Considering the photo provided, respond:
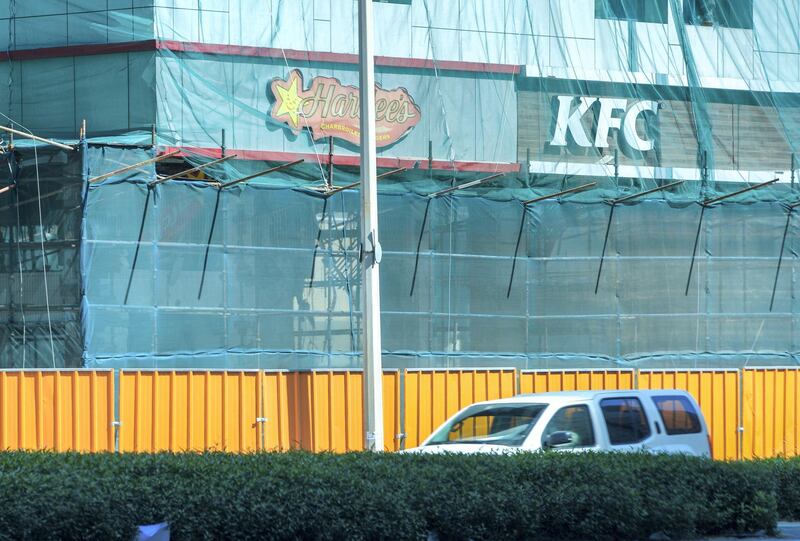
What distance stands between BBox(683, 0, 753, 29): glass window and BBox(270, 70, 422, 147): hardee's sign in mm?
6210

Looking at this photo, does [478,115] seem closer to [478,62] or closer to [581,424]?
[478,62]

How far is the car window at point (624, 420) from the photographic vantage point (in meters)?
12.9

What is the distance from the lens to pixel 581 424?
502 inches

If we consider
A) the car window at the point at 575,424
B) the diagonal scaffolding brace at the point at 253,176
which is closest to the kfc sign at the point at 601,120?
the diagonal scaffolding brace at the point at 253,176

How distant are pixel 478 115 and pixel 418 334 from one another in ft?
14.6

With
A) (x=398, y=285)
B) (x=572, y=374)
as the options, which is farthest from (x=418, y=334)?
(x=572, y=374)

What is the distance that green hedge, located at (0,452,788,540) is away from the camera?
30.6 ft

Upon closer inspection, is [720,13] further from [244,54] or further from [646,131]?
[244,54]

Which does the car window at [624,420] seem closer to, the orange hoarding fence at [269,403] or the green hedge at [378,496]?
the green hedge at [378,496]

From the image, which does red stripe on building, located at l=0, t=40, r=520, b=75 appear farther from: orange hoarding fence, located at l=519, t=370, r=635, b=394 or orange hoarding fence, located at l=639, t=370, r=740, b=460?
orange hoarding fence, located at l=639, t=370, r=740, b=460

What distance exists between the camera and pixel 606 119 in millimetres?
22406

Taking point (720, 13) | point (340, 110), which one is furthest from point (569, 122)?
point (340, 110)

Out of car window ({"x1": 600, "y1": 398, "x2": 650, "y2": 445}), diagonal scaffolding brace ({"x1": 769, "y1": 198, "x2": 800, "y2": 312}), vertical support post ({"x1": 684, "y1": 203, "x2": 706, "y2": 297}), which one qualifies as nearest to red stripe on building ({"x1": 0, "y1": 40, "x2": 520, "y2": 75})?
vertical support post ({"x1": 684, "y1": 203, "x2": 706, "y2": 297})

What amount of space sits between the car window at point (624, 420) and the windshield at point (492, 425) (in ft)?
2.57
